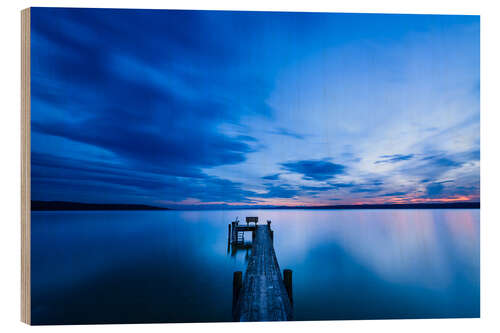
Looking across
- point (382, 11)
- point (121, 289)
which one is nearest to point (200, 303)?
point (121, 289)

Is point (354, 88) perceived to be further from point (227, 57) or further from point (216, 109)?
point (216, 109)

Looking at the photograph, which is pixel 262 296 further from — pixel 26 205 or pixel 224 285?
pixel 224 285

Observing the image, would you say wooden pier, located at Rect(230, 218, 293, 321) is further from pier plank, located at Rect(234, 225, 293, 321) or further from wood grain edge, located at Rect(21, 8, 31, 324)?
wood grain edge, located at Rect(21, 8, 31, 324)

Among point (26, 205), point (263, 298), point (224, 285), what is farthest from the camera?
point (224, 285)

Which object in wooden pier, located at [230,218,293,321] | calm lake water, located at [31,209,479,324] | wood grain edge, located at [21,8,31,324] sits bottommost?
calm lake water, located at [31,209,479,324]

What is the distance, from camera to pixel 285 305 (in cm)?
354

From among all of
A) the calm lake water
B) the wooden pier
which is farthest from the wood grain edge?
the wooden pier

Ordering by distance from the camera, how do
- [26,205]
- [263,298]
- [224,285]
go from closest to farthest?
[263,298] < [26,205] < [224,285]

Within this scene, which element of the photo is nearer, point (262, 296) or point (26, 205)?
point (262, 296)

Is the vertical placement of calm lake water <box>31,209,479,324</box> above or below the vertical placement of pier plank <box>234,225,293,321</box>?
below

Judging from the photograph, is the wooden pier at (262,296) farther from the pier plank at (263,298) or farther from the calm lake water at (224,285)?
the calm lake water at (224,285)

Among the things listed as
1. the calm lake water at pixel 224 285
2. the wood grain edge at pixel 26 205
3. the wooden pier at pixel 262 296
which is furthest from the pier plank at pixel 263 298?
the wood grain edge at pixel 26 205

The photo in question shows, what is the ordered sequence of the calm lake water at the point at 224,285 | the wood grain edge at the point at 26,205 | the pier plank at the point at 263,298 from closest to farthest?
1. the pier plank at the point at 263,298
2. the wood grain edge at the point at 26,205
3. the calm lake water at the point at 224,285

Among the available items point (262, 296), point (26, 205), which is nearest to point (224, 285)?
point (262, 296)
